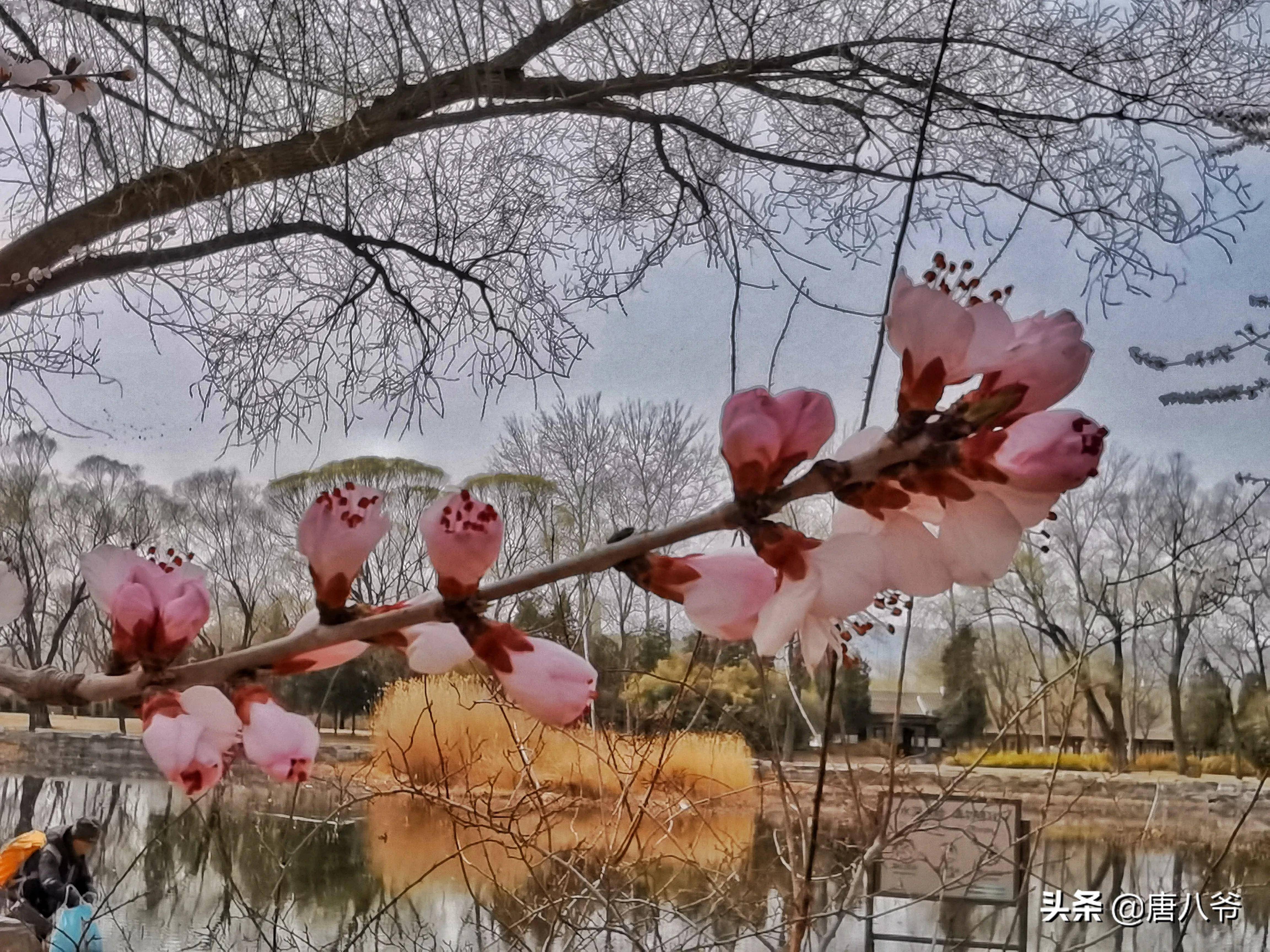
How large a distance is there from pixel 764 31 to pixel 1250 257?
676 millimetres

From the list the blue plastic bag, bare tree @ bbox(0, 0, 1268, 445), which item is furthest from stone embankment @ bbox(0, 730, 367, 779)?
bare tree @ bbox(0, 0, 1268, 445)

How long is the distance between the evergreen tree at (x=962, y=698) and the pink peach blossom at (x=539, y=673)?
1.29m

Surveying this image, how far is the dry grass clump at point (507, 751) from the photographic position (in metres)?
1.32

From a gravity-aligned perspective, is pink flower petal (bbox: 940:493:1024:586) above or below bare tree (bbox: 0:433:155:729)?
below

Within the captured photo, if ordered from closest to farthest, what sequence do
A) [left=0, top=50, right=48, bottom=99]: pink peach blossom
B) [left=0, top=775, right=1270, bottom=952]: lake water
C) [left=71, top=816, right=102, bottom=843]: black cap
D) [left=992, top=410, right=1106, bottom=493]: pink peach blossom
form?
[left=992, top=410, right=1106, bottom=493]: pink peach blossom → [left=0, top=50, right=48, bottom=99]: pink peach blossom → [left=0, top=775, right=1270, bottom=952]: lake water → [left=71, top=816, right=102, bottom=843]: black cap

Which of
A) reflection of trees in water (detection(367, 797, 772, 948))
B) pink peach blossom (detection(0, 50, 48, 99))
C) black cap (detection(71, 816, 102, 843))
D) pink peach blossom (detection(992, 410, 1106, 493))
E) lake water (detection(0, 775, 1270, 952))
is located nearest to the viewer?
pink peach blossom (detection(992, 410, 1106, 493))

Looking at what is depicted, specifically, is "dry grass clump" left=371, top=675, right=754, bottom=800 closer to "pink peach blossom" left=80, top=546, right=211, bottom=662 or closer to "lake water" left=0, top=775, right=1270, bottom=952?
"lake water" left=0, top=775, right=1270, bottom=952

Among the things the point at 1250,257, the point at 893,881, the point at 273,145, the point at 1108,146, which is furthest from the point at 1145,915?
the point at 273,145

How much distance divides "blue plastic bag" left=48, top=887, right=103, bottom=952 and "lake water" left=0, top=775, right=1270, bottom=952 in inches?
1.8

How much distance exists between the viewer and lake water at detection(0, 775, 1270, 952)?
4.32 ft

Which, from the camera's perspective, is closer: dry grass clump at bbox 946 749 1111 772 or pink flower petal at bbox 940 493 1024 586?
pink flower petal at bbox 940 493 1024 586

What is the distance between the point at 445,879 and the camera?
142 cm

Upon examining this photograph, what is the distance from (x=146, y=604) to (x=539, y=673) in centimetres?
7

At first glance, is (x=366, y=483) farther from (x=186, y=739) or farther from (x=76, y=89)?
(x=186, y=739)
